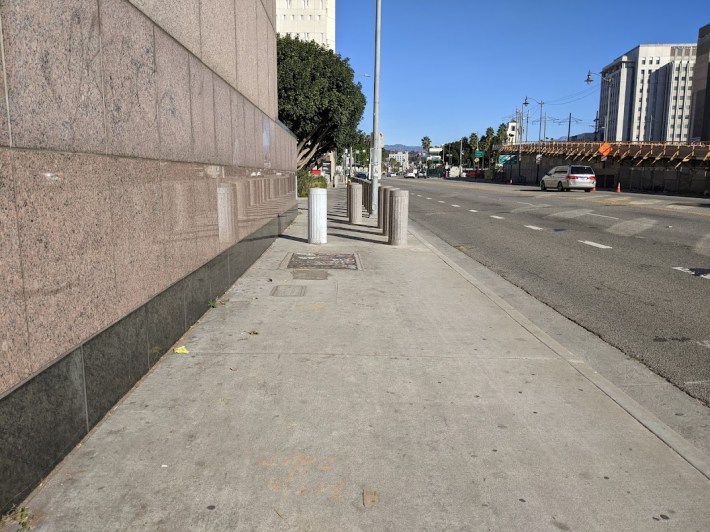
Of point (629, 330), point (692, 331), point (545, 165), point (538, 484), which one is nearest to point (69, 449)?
point (538, 484)

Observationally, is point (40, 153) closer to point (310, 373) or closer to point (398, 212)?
point (310, 373)

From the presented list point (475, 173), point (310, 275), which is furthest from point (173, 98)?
point (475, 173)

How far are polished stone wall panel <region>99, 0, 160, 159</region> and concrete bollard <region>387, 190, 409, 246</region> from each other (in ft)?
25.5

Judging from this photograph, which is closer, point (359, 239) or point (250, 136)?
point (250, 136)

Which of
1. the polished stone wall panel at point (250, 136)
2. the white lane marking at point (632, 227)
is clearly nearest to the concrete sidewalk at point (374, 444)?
the polished stone wall panel at point (250, 136)

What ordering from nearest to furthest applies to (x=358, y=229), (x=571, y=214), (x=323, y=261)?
(x=323, y=261) < (x=358, y=229) < (x=571, y=214)

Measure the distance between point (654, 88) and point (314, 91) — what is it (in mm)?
162103

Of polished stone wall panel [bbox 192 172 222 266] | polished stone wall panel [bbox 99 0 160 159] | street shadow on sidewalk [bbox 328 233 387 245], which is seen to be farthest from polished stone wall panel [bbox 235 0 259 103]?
polished stone wall panel [bbox 99 0 160 159]

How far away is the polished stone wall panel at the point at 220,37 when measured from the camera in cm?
711

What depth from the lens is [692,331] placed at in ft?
21.0

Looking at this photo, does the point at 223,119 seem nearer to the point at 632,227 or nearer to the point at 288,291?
the point at 288,291

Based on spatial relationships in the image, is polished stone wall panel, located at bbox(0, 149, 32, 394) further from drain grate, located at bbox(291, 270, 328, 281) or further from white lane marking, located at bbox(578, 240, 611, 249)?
white lane marking, located at bbox(578, 240, 611, 249)

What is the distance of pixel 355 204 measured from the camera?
18.3 meters

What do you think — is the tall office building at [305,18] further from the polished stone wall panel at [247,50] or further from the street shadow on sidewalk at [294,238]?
the polished stone wall panel at [247,50]
